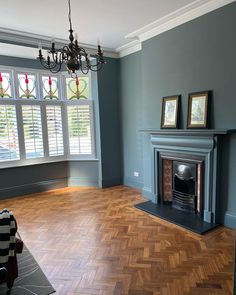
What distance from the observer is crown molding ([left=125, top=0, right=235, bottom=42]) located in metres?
3.12

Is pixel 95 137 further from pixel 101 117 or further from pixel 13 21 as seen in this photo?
pixel 13 21

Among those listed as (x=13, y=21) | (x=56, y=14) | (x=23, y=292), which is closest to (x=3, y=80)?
(x=13, y=21)

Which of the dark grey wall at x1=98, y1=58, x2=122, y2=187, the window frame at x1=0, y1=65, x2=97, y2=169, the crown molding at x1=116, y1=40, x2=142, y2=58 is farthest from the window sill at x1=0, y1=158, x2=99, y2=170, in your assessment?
the crown molding at x1=116, y1=40, x2=142, y2=58

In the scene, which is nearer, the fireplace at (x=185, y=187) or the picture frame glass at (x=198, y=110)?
the picture frame glass at (x=198, y=110)

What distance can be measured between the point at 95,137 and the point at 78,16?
8.46 ft

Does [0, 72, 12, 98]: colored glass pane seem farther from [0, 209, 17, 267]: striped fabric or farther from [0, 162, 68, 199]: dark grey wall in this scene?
[0, 209, 17, 267]: striped fabric

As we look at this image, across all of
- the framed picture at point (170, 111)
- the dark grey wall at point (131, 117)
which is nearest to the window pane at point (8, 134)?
the dark grey wall at point (131, 117)

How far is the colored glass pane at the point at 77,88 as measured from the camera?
5363 mm

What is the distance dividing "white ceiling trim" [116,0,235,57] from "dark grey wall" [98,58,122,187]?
3.39 ft

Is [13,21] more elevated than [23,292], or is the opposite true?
[13,21]

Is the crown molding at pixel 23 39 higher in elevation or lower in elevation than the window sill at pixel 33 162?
higher

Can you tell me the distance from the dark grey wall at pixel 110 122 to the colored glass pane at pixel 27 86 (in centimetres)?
148

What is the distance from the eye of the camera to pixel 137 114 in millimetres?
4961

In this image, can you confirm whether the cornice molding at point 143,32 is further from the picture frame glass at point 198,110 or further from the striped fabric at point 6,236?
the striped fabric at point 6,236
